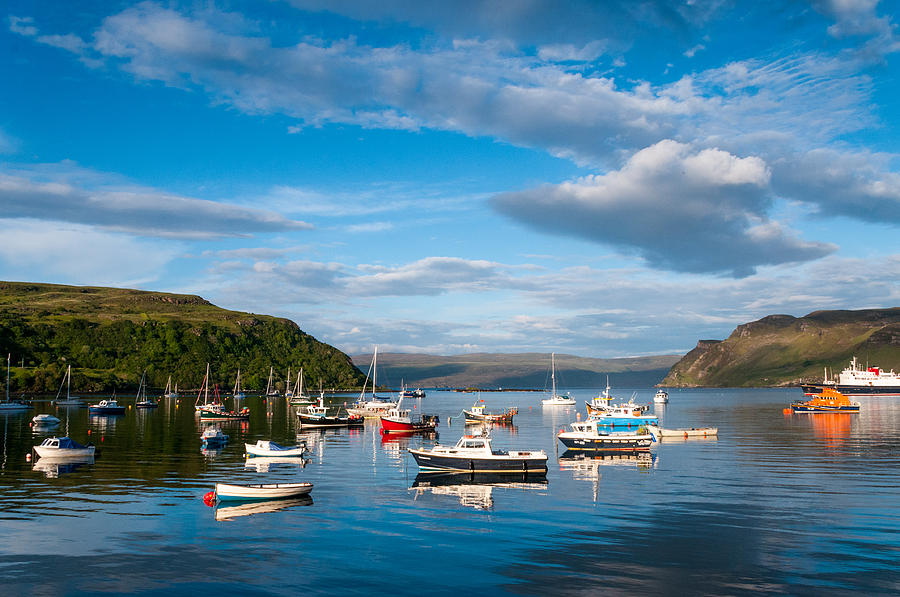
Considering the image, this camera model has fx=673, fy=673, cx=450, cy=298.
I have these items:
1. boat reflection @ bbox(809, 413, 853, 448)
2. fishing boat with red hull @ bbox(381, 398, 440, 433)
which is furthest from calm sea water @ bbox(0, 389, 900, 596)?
fishing boat with red hull @ bbox(381, 398, 440, 433)

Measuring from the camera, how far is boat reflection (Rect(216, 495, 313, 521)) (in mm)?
44778

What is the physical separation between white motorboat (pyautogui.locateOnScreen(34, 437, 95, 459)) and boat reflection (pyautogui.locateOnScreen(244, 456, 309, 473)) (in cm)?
1716

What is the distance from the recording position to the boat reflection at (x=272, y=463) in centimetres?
6950

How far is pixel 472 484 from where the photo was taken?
59062mm

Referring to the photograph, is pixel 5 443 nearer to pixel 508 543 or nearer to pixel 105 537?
pixel 105 537

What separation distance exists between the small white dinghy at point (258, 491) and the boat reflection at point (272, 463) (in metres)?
17.9

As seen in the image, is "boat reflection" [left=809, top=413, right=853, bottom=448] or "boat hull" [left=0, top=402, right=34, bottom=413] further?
"boat hull" [left=0, top=402, right=34, bottom=413]

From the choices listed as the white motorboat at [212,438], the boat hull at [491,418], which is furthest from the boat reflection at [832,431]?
the white motorboat at [212,438]

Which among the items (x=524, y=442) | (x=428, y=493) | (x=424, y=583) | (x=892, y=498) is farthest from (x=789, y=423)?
(x=424, y=583)

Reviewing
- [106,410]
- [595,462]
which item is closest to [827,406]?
[595,462]

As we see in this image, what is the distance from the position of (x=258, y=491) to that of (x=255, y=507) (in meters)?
1.48

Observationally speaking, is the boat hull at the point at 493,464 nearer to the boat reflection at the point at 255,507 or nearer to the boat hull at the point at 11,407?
the boat reflection at the point at 255,507

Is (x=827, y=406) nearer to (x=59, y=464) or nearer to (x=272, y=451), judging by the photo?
(x=272, y=451)

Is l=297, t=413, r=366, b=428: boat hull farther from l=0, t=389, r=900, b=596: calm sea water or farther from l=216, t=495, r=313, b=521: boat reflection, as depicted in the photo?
l=216, t=495, r=313, b=521: boat reflection
